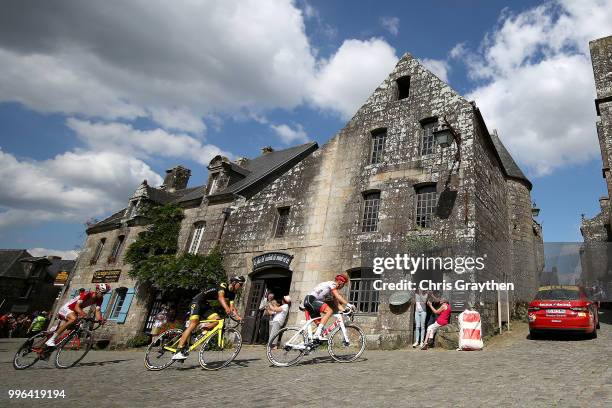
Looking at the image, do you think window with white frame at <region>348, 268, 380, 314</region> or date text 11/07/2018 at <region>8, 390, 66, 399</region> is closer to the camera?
date text 11/07/2018 at <region>8, 390, 66, 399</region>

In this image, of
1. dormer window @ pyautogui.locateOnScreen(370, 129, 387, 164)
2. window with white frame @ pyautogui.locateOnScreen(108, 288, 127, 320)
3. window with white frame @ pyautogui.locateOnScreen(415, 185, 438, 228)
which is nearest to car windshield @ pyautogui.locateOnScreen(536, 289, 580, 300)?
window with white frame @ pyautogui.locateOnScreen(415, 185, 438, 228)

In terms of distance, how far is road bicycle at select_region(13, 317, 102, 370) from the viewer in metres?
7.37

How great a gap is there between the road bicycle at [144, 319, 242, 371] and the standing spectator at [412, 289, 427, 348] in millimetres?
5292

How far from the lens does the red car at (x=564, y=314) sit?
29.0 feet

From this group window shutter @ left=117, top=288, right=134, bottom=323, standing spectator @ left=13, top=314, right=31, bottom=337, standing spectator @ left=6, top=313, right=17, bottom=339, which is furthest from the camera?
standing spectator @ left=13, top=314, right=31, bottom=337

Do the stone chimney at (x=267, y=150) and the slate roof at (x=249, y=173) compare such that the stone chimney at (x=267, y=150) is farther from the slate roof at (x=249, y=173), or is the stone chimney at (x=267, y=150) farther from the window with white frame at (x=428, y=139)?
the window with white frame at (x=428, y=139)

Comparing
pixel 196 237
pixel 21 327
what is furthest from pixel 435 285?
pixel 21 327

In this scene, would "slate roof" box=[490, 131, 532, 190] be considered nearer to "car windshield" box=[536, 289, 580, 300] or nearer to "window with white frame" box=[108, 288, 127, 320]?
"car windshield" box=[536, 289, 580, 300]

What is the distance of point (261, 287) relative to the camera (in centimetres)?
1382

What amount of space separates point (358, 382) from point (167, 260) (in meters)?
14.0

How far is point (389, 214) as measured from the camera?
1209 centimetres

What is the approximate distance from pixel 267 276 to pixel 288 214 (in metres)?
2.63

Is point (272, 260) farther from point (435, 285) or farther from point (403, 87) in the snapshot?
point (403, 87)

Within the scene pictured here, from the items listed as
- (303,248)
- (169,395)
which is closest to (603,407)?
(169,395)
